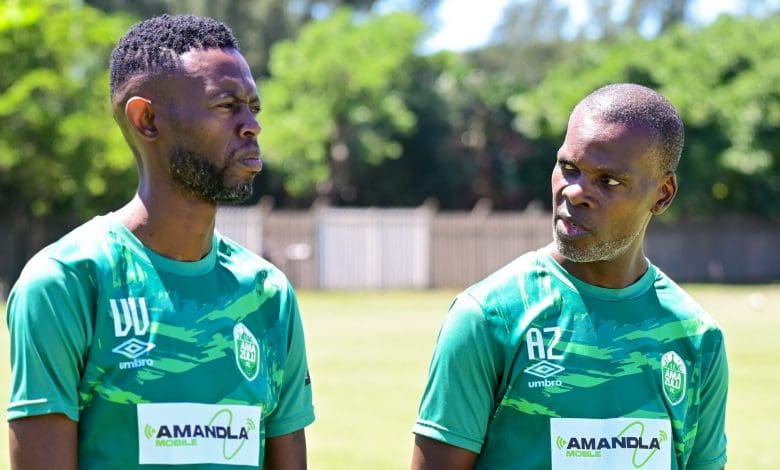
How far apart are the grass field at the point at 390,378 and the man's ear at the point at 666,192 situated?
575cm

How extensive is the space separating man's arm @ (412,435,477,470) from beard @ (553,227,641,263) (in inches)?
27.7

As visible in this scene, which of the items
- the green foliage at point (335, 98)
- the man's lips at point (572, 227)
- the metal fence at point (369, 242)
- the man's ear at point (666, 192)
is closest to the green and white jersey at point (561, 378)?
the man's lips at point (572, 227)

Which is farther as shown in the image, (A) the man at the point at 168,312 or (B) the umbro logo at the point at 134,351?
(B) the umbro logo at the point at 134,351

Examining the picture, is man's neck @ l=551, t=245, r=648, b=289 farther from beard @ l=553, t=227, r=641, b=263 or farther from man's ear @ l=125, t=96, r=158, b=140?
man's ear @ l=125, t=96, r=158, b=140

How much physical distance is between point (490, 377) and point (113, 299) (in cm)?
119

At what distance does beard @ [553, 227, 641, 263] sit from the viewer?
12.7 ft

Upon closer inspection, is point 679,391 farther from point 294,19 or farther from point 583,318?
point 294,19

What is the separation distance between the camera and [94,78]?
34156 mm

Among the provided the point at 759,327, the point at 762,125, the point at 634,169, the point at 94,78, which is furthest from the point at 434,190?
the point at 634,169

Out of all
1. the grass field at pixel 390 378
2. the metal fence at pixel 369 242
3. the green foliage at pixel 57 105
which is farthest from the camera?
the metal fence at pixel 369 242

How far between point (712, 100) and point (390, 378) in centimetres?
3073

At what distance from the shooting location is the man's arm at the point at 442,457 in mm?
3758

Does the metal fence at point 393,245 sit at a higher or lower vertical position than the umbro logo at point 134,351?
lower

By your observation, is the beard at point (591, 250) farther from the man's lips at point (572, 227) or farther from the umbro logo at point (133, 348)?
the umbro logo at point (133, 348)
